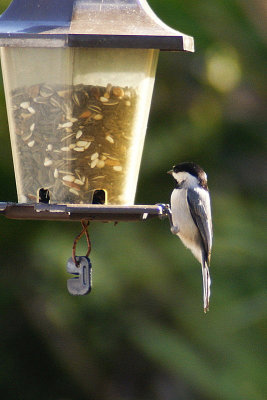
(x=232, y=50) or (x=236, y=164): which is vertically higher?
(x=232, y=50)

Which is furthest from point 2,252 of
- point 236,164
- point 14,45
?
point 14,45

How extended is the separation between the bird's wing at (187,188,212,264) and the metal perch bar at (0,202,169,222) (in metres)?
1.09

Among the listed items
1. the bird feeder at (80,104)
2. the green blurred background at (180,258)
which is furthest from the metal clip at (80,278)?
the green blurred background at (180,258)

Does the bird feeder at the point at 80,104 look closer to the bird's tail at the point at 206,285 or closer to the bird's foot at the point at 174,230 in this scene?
the bird's foot at the point at 174,230

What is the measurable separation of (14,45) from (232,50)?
3.28 m

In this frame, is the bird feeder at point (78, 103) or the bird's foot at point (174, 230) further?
the bird's foot at point (174, 230)

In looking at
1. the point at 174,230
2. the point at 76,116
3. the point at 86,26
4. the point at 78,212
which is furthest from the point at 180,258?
the point at 86,26

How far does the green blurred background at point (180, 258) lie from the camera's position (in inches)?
232

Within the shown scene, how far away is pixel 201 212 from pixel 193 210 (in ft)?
0.13

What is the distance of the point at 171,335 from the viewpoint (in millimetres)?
6109

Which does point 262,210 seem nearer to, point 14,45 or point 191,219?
point 191,219

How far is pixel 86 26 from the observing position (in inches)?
121

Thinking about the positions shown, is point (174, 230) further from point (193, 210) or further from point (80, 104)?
point (80, 104)

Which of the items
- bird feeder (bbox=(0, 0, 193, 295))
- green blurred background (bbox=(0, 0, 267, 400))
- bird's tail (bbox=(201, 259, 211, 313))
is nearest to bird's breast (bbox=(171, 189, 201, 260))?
bird's tail (bbox=(201, 259, 211, 313))
